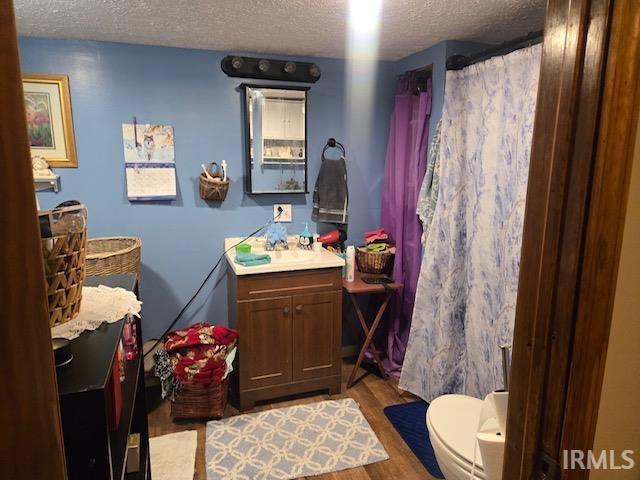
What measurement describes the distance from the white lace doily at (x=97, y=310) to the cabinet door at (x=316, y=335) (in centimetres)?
146

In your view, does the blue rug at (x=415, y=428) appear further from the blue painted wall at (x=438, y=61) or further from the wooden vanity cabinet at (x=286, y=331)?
the blue painted wall at (x=438, y=61)

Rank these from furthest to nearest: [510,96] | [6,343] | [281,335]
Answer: [281,335], [510,96], [6,343]

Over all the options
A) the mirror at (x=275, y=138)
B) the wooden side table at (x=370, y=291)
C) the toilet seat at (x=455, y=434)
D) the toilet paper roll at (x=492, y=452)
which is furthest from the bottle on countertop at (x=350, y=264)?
the toilet paper roll at (x=492, y=452)

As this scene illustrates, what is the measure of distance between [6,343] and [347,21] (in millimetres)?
2097

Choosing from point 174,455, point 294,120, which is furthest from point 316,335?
point 294,120

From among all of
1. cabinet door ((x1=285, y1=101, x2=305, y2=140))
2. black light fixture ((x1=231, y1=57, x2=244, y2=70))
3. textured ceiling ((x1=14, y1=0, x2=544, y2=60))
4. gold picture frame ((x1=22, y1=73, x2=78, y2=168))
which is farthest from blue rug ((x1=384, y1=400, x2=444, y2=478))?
gold picture frame ((x1=22, y1=73, x2=78, y2=168))

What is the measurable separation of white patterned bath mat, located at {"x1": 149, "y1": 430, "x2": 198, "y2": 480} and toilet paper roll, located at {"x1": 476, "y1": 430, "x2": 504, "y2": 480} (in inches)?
59.3

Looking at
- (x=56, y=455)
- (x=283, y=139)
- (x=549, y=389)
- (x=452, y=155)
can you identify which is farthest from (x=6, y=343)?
(x=283, y=139)

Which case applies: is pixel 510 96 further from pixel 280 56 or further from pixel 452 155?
pixel 280 56

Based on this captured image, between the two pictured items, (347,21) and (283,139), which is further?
(283,139)

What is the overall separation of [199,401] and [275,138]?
1.69 meters

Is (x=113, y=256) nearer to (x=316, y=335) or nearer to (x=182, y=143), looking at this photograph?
(x=182, y=143)

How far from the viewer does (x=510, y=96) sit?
1975 millimetres

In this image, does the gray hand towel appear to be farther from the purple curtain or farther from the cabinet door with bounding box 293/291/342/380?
the cabinet door with bounding box 293/291/342/380
